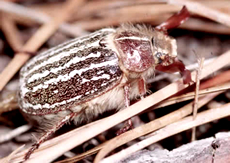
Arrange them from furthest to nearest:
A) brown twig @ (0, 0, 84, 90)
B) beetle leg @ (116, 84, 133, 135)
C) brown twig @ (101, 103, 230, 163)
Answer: brown twig @ (0, 0, 84, 90) < beetle leg @ (116, 84, 133, 135) < brown twig @ (101, 103, 230, 163)

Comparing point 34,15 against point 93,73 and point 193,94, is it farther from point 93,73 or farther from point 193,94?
point 193,94

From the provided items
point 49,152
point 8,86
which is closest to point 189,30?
point 8,86

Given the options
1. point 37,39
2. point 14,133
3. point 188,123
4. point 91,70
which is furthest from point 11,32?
point 188,123

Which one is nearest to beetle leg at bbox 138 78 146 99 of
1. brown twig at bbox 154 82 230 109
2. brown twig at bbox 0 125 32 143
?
brown twig at bbox 154 82 230 109

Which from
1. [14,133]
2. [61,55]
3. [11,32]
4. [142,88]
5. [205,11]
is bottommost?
[14,133]

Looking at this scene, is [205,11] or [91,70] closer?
[91,70]

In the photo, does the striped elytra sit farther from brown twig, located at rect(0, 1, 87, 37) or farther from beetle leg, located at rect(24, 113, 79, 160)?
brown twig, located at rect(0, 1, 87, 37)
